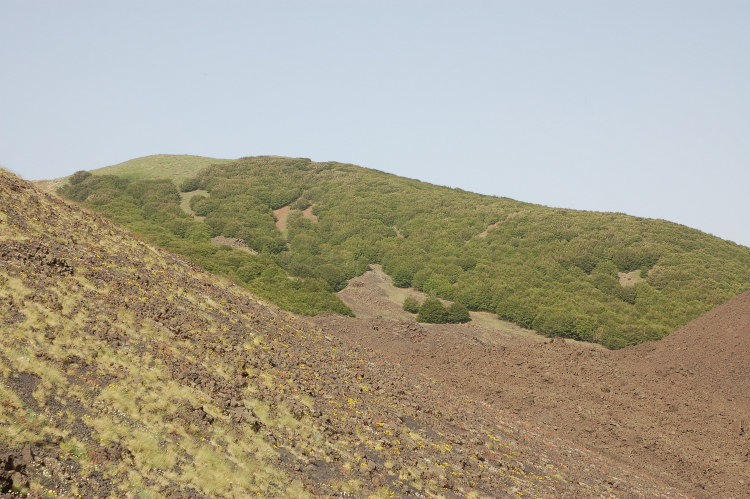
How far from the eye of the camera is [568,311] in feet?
165

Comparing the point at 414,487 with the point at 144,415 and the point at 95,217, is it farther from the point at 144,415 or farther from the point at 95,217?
the point at 95,217

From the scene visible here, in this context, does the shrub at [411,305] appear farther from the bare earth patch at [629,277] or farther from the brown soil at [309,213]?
the brown soil at [309,213]

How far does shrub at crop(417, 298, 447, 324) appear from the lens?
4750 centimetres

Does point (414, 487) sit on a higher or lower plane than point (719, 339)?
lower

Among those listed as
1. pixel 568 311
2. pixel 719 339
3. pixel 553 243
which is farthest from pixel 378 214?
pixel 719 339

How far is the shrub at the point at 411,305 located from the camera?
50562mm

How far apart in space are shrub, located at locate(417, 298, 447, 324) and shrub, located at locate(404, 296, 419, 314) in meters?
2.36

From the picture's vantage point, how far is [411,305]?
50.7 meters

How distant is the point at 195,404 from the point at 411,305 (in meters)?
38.7

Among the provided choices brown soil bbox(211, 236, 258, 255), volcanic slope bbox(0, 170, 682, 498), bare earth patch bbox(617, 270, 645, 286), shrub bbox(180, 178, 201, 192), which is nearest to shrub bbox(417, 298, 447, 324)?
bare earth patch bbox(617, 270, 645, 286)

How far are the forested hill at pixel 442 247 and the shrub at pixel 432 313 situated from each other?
21.9ft

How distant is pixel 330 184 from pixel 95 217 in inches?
2460

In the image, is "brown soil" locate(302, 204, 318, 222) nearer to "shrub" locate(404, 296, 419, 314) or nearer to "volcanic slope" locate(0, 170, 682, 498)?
"shrub" locate(404, 296, 419, 314)

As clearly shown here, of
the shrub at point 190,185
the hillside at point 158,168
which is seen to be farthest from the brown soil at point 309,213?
the hillside at point 158,168
